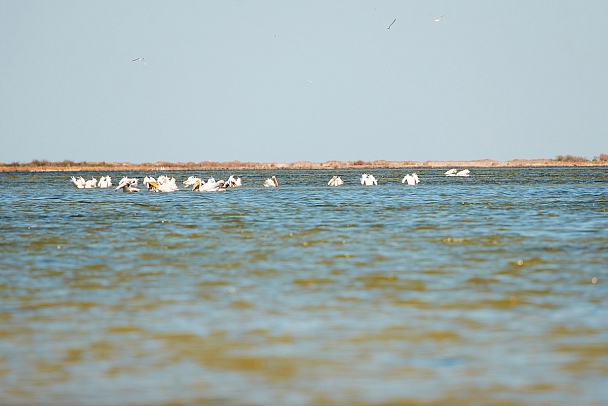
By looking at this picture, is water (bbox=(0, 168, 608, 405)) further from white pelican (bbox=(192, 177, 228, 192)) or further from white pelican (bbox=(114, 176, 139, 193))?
white pelican (bbox=(114, 176, 139, 193))

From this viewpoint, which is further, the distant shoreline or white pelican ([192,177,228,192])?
the distant shoreline

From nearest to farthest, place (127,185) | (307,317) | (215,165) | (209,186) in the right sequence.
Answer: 1. (307,317)
2. (209,186)
3. (127,185)
4. (215,165)

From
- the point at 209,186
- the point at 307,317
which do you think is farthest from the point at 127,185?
the point at 307,317

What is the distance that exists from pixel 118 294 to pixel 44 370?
4.33 m

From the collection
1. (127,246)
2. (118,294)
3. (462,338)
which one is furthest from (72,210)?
(462,338)

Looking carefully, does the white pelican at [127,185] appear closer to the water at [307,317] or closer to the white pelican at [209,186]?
the white pelican at [209,186]

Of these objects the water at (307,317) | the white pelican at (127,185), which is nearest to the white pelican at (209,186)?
the white pelican at (127,185)

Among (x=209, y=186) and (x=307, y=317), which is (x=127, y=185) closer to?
(x=209, y=186)

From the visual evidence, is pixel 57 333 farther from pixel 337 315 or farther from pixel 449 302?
pixel 449 302

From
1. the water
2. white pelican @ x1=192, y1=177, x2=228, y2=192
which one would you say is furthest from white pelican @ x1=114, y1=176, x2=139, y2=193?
the water

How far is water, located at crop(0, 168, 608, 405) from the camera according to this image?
27.4 ft

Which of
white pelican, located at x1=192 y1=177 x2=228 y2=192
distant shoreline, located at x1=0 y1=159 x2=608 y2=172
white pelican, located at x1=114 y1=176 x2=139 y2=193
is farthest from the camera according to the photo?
distant shoreline, located at x1=0 y1=159 x2=608 y2=172

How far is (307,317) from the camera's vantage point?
11.4 meters

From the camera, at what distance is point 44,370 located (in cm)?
908
